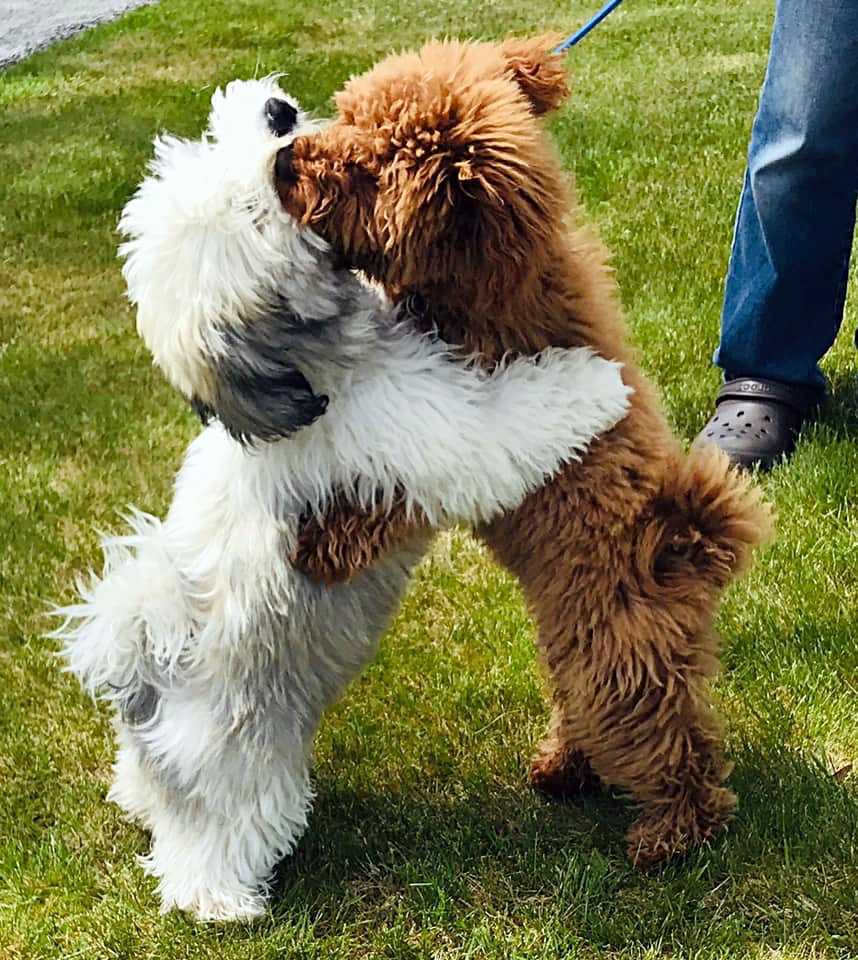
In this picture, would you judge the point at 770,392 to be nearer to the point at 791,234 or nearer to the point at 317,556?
the point at 791,234

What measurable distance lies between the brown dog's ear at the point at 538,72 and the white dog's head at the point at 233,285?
0.35 metres

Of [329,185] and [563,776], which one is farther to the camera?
[563,776]

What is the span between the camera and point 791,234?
312 cm

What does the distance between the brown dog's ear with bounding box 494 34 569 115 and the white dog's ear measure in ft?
1.61

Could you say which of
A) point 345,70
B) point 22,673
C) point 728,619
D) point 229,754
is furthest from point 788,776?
point 345,70

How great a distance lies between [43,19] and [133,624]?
29.6 feet

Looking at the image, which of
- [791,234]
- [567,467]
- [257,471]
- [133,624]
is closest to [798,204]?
[791,234]

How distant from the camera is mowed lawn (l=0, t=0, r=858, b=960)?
2029mm

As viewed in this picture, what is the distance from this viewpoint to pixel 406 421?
1.76 meters

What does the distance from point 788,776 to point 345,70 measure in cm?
626

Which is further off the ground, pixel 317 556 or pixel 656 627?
pixel 317 556

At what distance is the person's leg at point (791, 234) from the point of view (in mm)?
2881

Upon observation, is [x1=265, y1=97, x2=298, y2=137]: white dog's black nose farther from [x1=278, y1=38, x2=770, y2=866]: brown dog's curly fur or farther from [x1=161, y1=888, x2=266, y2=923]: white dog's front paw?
[x1=161, y1=888, x2=266, y2=923]: white dog's front paw

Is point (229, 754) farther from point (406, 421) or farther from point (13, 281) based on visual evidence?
point (13, 281)
